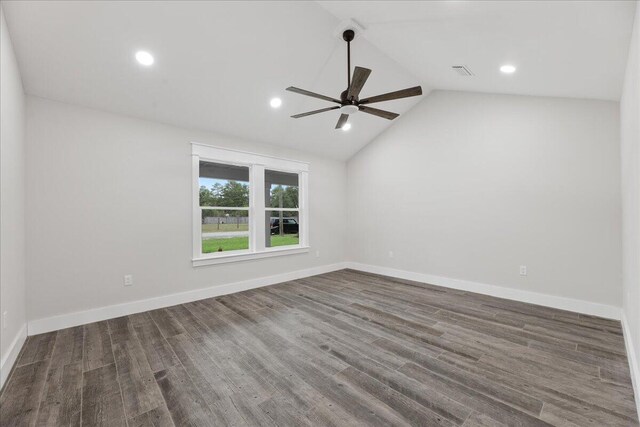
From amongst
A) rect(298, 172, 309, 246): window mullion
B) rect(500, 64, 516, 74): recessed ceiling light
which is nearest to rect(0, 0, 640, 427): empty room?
rect(500, 64, 516, 74): recessed ceiling light

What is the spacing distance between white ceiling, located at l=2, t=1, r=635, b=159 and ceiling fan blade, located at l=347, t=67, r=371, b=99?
78cm

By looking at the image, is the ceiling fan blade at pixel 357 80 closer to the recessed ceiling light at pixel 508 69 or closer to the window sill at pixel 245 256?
the recessed ceiling light at pixel 508 69

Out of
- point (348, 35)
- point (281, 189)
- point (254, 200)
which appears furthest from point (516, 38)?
point (281, 189)

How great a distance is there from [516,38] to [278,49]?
95.6 inches

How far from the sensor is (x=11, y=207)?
240 cm

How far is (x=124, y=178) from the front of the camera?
359 centimetres

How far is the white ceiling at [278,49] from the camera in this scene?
2.33 metres

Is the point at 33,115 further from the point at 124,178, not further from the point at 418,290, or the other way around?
the point at 418,290

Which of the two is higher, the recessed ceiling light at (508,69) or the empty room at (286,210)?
the recessed ceiling light at (508,69)

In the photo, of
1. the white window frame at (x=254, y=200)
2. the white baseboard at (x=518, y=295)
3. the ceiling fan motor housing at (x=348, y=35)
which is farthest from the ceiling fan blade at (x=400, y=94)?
the white baseboard at (x=518, y=295)

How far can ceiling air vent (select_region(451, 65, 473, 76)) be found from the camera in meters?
3.57

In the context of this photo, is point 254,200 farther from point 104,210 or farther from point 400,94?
point 400,94

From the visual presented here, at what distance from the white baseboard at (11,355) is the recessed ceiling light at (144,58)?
114 inches

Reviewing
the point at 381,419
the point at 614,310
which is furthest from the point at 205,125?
the point at 614,310
